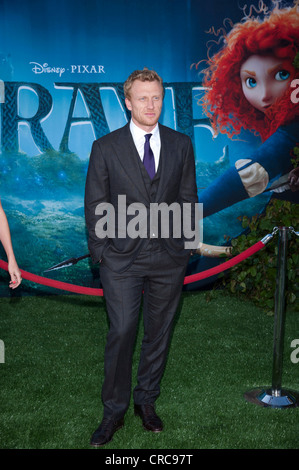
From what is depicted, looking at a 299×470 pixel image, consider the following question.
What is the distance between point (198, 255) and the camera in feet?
23.1

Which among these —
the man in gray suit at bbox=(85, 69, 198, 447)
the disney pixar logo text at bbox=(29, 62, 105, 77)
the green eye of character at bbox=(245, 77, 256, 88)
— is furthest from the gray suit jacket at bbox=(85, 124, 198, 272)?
the green eye of character at bbox=(245, 77, 256, 88)

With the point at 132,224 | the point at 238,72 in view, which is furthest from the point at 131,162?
the point at 238,72

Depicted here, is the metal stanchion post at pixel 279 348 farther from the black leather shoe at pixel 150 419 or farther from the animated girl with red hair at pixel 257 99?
the animated girl with red hair at pixel 257 99

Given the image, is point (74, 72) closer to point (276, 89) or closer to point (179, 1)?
point (179, 1)

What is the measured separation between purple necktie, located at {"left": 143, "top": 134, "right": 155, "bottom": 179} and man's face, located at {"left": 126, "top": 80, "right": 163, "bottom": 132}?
11 cm

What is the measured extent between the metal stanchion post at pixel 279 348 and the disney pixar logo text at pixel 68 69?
385 cm

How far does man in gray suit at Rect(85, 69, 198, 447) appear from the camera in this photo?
9.80 feet

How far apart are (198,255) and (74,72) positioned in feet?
8.73

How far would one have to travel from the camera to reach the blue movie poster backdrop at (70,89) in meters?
6.55

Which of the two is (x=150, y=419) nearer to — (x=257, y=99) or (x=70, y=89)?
(x=70, y=89)

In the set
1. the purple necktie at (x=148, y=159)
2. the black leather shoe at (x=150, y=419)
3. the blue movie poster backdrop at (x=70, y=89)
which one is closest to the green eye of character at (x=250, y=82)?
the blue movie poster backdrop at (x=70, y=89)

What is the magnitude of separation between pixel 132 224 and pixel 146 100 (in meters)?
0.66

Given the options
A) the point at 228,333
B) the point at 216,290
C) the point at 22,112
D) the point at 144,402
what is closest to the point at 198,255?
the point at 216,290

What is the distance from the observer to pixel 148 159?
306 cm
